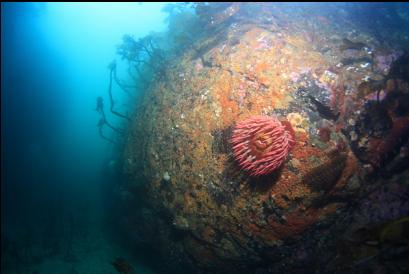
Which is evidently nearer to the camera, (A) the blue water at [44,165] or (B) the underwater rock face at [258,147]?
(B) the underwater rock face at [258,147]

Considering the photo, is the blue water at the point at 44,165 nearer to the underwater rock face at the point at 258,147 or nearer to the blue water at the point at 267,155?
the blue water at the point at 267,155

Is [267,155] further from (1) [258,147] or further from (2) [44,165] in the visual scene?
(2) [44,165]

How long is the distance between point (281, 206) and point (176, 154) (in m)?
2.18

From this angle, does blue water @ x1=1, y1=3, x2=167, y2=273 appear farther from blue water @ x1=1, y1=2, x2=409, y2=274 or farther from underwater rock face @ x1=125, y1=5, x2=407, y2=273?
underwater rock face @ x1=125, y1=5, x2=407, y2=273

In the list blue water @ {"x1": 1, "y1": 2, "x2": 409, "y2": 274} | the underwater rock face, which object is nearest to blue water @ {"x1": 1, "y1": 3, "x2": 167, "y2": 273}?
A: blue water @ {"x1": 1, "y1": 2, "x2": 409, "y2": 274}

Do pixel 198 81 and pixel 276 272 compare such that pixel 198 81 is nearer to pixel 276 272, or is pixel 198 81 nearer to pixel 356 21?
pixel 276 272

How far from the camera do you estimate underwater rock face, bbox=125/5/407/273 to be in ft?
15.3

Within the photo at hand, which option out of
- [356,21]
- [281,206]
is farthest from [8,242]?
[356,21]

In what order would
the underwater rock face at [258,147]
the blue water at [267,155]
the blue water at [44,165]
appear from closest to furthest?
the blue water at [267,155] → the underwater rock face at [258,147] → the blue water at [44,165]

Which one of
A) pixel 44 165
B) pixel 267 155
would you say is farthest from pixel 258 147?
pixel 44 165

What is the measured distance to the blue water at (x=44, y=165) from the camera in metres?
9.83

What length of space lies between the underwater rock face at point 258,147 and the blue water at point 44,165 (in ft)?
12.9

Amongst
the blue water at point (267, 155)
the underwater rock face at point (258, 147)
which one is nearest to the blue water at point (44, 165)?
the blue water at point (267, 155)

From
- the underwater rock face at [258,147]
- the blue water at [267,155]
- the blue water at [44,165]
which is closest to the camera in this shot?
the blue water at [267,155]
